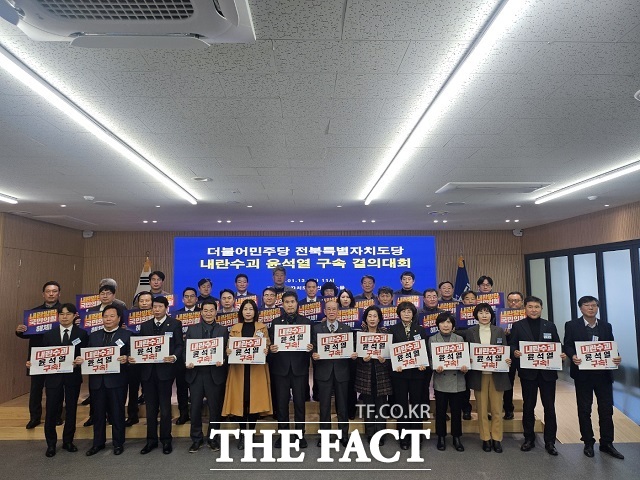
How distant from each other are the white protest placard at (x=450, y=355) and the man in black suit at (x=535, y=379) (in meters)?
0.51

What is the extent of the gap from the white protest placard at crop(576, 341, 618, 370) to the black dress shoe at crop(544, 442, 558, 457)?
0.84 meters

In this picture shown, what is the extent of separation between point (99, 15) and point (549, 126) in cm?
301

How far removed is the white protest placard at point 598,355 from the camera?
4.19 metres

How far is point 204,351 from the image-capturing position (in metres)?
4.41

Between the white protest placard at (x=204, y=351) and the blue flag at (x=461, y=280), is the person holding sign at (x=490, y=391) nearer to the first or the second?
the white protest placard at (x=204, y=351)

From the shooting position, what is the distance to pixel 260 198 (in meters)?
6.04

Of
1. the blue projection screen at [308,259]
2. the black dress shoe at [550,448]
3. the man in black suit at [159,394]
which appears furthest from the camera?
the blue projection screen at [308,259]

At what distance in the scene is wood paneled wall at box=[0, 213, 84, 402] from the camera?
22.2 feet

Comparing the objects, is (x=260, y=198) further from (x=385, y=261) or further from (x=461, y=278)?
(x=461, y=278)

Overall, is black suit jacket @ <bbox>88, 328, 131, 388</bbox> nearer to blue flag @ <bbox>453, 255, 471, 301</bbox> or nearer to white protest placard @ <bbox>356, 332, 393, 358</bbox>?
white protest placard @ <bbox>356, 332, 393, 358</bbox>

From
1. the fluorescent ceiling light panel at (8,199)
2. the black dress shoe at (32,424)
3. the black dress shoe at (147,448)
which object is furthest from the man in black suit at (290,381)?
the fluorescent ceiling light panel at (8,199)

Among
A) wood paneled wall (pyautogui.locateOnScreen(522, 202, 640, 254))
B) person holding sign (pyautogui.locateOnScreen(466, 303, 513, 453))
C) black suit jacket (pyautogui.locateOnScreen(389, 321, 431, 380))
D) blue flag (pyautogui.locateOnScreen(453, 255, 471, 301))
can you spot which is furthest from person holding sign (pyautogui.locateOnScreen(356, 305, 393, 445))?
blue flag (pyautogui.locateOnScreen(453, 255, 471, 301))

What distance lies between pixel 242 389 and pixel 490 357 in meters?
2.52

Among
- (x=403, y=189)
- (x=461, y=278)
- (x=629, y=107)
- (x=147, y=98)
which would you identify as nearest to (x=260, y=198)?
(x=403, y=189)
